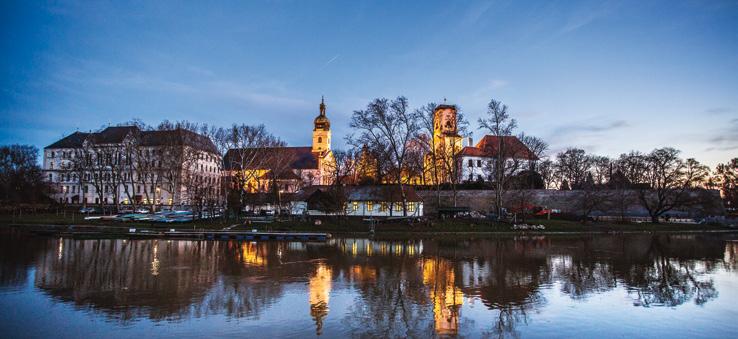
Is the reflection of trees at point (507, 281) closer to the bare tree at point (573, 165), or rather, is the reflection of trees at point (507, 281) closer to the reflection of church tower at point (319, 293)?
the reflection of church tower at point (319, 293)

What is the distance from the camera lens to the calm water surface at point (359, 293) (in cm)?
1140

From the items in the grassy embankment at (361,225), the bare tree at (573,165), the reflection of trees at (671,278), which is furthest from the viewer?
the bare tree at (573,165)

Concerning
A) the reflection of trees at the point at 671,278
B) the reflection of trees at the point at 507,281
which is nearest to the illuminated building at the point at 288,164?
the reflection of trees at the point at 507,281

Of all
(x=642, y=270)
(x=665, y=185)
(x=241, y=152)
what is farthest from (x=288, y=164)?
(x=642, y=270)

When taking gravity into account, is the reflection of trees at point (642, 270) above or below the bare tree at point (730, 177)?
below

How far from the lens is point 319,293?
1510 centimetres

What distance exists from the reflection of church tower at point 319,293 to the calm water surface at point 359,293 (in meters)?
0.08

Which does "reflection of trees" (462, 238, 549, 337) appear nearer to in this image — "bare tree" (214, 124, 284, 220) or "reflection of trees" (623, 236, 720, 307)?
"reflection of trees" (623, 236, 720, 307)

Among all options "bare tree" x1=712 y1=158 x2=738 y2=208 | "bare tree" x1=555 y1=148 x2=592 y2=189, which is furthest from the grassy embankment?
"bare tree" x1=712 y1=158 x2=738 y2=208

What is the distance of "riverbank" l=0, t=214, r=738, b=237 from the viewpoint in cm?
3950

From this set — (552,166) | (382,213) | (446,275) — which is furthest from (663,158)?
(446,275)

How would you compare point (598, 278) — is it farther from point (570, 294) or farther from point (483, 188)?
point (483, 188)

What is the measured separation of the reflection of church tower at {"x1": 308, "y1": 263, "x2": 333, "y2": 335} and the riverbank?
19.9 metres

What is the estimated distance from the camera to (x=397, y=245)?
31.1m
